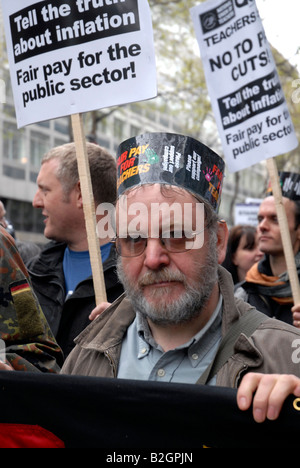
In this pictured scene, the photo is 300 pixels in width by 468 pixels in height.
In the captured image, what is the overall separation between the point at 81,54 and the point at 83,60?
3 cm

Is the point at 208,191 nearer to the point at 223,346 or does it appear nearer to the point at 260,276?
the point at 223,346

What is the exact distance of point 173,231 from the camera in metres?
2.20

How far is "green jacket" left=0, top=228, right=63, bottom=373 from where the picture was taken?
2451 millimetres

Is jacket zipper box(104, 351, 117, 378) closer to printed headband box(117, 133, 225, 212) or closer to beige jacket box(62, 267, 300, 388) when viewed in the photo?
beige jacket box(62, 267, 300, 388)

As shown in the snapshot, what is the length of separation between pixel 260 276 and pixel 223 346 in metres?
3.01

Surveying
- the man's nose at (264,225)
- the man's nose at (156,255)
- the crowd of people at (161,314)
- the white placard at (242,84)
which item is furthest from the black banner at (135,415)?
the man's nose at (264,225)

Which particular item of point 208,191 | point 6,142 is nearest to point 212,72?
point 208,191

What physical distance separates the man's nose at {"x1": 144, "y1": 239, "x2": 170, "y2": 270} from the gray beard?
1.1 inches

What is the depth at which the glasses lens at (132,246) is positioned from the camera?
88.0 inches

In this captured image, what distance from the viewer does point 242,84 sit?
4.39 m

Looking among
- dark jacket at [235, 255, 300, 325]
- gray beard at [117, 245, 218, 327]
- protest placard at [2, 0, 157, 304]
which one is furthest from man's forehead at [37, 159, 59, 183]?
dark jacket at [235, 255, 300, 325]

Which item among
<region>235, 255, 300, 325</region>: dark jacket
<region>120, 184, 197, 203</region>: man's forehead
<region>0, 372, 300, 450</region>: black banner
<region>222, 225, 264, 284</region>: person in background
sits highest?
<region>222, 225, 264, 284</region>: person in background

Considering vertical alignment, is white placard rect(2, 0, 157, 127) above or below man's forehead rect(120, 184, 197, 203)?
above

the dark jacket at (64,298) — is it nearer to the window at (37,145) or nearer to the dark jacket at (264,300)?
the dark jacket at (264,300)
